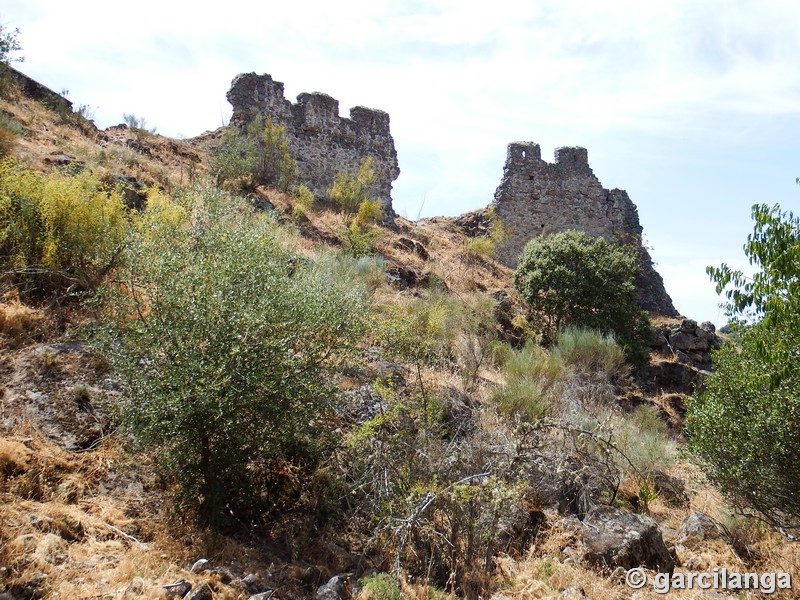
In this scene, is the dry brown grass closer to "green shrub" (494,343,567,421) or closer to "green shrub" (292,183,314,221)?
"green shrub" (494,343,567,421)

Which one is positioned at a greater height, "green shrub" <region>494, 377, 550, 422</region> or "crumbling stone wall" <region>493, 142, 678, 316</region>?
"crumbling stone wall" <region>493, 142, 678, 316</region>

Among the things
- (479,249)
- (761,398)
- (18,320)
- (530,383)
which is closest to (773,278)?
(761,398)

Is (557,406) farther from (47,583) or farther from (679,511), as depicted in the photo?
(47,583)

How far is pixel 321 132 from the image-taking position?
19.4 meters

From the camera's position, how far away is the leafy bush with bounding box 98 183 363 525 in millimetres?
5477

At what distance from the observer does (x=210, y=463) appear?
5.81 metres

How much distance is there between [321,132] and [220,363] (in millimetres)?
15105

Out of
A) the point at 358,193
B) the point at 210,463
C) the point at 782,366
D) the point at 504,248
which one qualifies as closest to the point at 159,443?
the point at 210,463

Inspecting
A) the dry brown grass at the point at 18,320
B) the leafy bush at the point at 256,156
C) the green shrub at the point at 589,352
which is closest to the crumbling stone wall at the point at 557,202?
the leafy bush at the point at 256,156

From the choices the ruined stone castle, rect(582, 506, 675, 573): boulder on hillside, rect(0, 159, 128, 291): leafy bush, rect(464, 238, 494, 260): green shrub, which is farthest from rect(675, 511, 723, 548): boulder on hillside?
the ruined stone castle

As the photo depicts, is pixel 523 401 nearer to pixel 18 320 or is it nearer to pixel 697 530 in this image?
pixel 697 530

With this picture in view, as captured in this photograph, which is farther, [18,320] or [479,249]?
[479,249]

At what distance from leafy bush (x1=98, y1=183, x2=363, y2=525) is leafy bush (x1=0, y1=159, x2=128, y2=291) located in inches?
80.8

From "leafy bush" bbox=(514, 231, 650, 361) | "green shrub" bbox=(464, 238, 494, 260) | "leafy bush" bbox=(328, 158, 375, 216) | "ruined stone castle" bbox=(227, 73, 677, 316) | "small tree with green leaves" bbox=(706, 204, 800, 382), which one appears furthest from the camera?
"green shrub" bbox=(464, 238, 494, 260)
